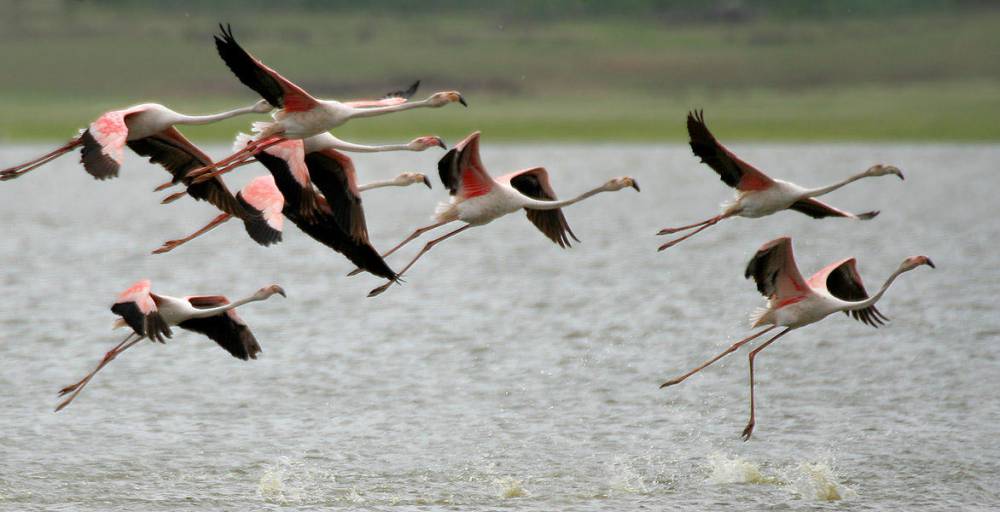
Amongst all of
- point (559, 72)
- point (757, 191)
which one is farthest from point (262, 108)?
point (559, 72)

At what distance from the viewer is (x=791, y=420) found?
16031 millimetres

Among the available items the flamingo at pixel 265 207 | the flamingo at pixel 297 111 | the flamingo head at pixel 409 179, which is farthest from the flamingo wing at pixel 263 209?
the flamingo head at pixel 409 179

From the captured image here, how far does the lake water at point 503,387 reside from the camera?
13586 mm

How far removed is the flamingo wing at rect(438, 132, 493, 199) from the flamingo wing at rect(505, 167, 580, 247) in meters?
0.64

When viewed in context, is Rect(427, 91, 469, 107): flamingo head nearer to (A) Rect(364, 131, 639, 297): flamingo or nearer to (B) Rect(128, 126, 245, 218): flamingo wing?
(A) Rect(364, 131, 639, 297): flamingo

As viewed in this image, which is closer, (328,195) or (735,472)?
(328,195)

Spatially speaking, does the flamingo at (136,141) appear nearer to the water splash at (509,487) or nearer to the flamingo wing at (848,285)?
the water splash at (509,487)

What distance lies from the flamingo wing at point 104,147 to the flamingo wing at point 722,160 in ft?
12.9

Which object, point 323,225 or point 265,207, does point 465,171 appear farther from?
point 265,207

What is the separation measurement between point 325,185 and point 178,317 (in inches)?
66.0

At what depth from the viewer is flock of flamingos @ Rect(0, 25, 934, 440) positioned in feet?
37.3

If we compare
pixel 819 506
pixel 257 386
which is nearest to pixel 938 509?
pixel 819 506

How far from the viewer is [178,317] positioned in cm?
1267

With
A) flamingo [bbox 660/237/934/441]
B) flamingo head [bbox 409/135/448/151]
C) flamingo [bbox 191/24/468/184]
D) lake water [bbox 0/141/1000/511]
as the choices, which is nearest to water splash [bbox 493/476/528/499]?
lake water [bbox 0/141/1000/511]
